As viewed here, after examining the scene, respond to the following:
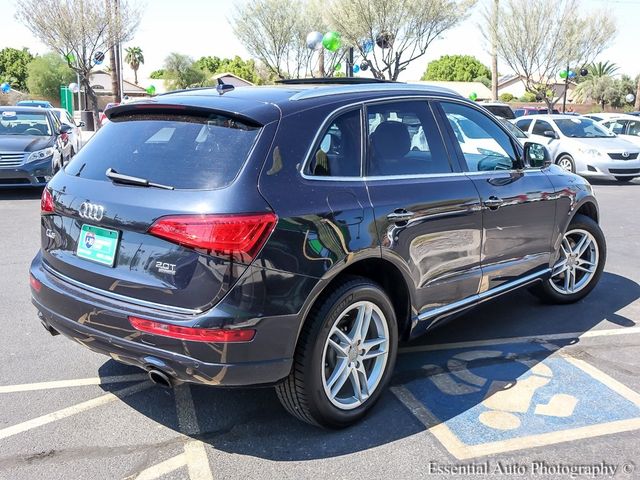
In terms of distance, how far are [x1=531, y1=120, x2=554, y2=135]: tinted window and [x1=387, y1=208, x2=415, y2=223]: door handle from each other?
13130 millimetres

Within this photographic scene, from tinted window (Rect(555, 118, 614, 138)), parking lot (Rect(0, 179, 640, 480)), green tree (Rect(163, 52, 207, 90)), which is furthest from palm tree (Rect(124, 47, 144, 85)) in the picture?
parking lot (Rect(0, 179, 640, 480))

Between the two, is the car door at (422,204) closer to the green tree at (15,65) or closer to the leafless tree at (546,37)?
the leafless tree at (546,37)

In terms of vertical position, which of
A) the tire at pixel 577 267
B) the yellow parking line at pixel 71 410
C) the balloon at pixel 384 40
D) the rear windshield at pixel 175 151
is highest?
the balloon at pixel 384 40

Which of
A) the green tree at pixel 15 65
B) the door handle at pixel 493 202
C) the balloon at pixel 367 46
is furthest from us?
the green tree at pixel 15 65

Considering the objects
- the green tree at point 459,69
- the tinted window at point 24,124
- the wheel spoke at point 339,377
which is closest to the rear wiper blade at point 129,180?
the wheel spoke at point 339,377

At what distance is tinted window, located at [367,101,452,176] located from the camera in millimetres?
3502

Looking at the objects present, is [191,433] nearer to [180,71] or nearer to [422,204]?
[422,204]

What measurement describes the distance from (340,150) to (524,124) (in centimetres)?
1398

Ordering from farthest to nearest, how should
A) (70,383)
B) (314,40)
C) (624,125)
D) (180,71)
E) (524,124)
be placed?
(180,71) < (314,40) < (624,125) < (524,124) < (70,383)

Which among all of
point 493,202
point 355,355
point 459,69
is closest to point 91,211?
point 355,355

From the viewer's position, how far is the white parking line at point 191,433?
2.88m

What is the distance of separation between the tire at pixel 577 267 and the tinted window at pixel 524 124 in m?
11.2

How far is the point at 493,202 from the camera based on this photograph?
161 inches

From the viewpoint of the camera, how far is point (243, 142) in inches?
116
